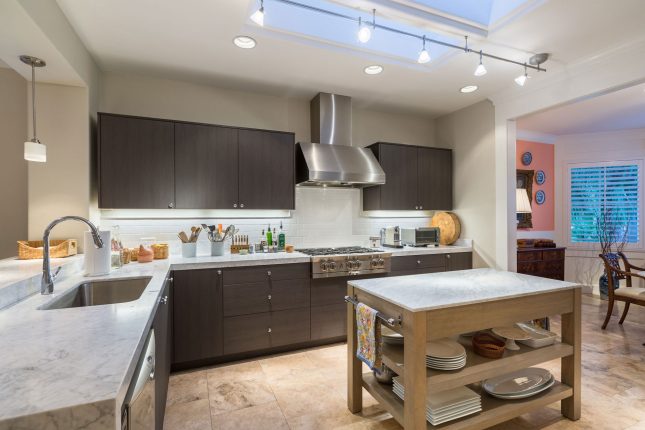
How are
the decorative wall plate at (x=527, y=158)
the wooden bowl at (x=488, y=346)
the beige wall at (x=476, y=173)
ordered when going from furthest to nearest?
the decorative wall plate at (x=527, y=158), the beige wall at (x=476, y=173), the wooden bowl at (x=488, y=346)

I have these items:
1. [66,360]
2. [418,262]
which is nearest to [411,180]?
[418,262]

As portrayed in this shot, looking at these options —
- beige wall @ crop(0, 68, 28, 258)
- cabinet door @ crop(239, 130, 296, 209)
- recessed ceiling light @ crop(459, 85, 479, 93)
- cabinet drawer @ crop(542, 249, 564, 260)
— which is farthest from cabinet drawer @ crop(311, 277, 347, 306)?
cabinet drawer @ crop(542, 249, 564, 260)

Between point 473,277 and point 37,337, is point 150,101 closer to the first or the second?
point 37,337

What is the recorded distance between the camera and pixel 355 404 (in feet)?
7.32

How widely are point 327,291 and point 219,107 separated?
236cm

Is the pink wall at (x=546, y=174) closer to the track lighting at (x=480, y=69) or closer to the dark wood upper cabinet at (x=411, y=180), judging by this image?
the dark wood upper cabinet at (x=411, y=180)

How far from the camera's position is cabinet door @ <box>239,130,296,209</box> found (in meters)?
3.36

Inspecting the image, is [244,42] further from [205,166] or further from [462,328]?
[462,328]

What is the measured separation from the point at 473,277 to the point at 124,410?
2.19 m

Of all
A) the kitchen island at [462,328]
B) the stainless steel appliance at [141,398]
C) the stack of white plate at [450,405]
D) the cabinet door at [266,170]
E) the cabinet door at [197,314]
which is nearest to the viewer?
the stainless steel appliance at [141,398]

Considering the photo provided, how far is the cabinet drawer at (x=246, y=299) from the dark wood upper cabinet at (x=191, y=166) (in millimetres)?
839

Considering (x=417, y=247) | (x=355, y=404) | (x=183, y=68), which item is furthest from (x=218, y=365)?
(x=183, y=68)

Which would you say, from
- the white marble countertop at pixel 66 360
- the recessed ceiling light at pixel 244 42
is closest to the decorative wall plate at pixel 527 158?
the recessed ceiling light at pixel 244 42

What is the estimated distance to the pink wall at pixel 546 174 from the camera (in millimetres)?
5684
